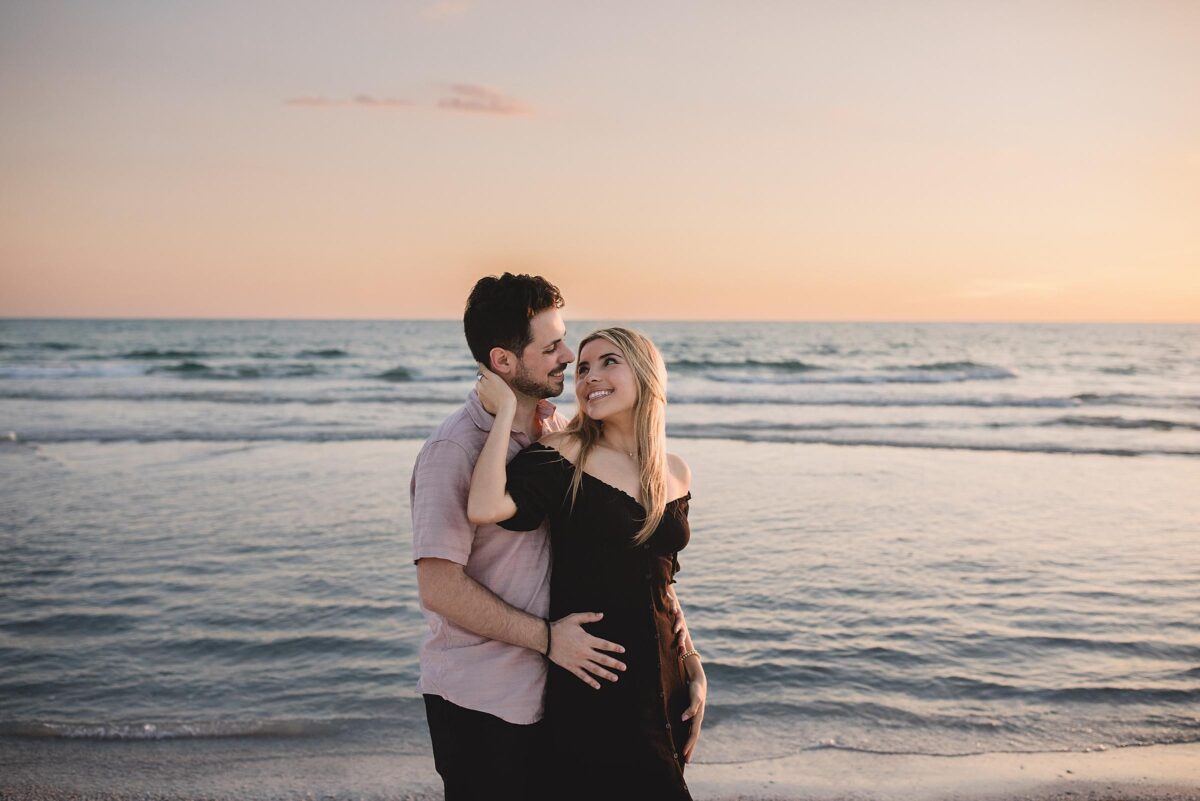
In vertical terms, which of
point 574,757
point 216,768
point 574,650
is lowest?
point 216,768

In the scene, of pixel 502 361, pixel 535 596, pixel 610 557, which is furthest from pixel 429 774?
pixel 502 361

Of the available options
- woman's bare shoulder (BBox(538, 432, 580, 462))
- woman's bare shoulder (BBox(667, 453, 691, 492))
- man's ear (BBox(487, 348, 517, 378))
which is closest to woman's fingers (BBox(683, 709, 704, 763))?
woman's bare shoulder (BBox(667, 453, 691, 492))

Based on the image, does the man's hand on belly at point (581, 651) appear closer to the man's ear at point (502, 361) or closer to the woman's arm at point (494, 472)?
the woman's arm at point (494, 472)

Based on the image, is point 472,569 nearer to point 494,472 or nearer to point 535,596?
point 535,596

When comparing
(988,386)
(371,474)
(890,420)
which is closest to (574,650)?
(371,474)

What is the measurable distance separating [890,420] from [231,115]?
14.6m

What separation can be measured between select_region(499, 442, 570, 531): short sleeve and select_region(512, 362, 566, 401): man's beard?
16cm

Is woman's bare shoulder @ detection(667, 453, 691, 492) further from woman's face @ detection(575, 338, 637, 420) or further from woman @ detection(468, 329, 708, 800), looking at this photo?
woman's face @ detection(575, 338, 637, 420)

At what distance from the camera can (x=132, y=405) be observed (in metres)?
20.9

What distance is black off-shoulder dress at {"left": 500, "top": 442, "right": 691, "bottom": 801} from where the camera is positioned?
2.51 meters

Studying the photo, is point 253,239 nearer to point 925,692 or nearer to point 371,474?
point 371,474

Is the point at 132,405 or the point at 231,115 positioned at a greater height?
the point at 231,115

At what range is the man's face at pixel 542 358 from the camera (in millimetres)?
2590

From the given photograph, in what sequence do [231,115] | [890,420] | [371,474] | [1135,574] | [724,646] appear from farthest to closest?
[890,420] → [231,115] → [371,474] → [1135,574] → [724,646]
